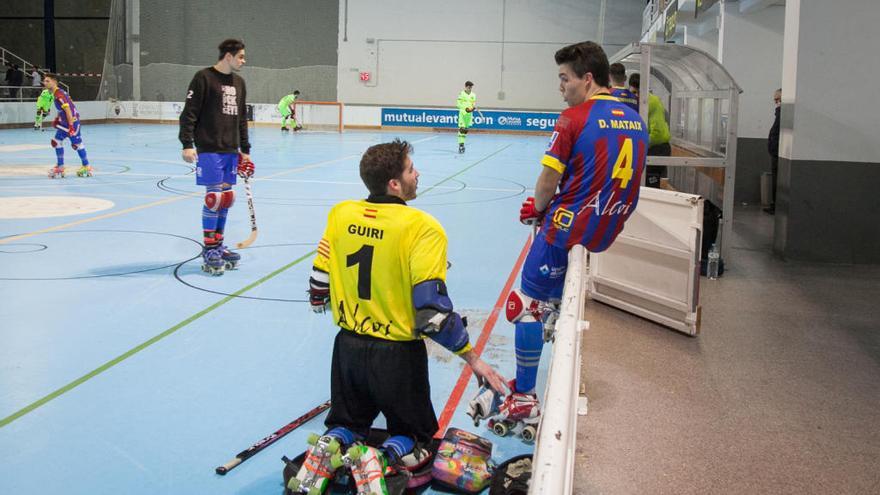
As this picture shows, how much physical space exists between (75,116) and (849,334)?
14.1m

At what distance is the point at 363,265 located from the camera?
11.8 ft

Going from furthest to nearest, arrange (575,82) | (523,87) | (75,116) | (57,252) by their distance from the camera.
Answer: (523,87)
(75,116)
(57,252)
(575,82)

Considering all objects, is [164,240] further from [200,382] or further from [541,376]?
[541,376]

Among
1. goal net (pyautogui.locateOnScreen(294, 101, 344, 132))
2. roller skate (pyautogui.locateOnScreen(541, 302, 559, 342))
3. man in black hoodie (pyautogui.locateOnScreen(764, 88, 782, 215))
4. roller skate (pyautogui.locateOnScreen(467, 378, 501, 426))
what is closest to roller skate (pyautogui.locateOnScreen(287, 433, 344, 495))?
roller skate (pyautogui.locateOnScreen(467, 378, 501, 426))

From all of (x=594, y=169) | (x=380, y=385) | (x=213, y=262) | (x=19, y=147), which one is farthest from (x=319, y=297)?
(x=19, y=147)

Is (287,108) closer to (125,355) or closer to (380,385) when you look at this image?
(125,355)

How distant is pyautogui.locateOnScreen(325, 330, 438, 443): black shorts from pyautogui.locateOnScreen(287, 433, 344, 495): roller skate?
0.26 meters

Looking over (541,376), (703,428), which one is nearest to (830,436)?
(703,428)

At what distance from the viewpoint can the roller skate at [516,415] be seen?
445 centimetres

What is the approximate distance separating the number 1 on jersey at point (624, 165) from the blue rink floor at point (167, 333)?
5.18ft

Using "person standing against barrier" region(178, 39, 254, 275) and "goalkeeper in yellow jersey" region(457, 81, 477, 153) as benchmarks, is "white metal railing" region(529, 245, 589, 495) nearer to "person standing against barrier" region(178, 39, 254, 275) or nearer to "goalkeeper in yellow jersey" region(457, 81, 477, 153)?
"person standing against barrier" region(178, 39, 254, 275)

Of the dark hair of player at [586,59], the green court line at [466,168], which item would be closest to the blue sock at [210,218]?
the dark hair of player at [586,59]

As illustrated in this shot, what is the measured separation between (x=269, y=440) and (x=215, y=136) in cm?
463

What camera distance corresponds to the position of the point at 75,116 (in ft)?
50.5
